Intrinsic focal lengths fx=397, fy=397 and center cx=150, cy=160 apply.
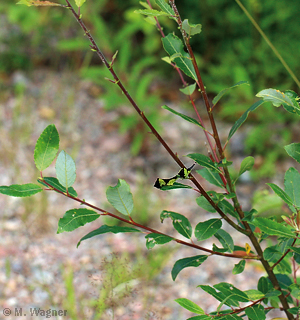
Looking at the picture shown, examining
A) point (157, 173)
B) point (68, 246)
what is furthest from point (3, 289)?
point (157, 173)

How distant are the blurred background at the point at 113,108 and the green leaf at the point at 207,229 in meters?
0.91

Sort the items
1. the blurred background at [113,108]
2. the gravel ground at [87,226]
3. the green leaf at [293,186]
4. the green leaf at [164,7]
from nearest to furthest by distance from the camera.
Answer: the green leaf at [164,7] → the green leaf at [293,186] → the gravel ground at [87,226] → the blurred background at [113,108]

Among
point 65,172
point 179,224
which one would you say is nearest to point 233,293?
point 179,224

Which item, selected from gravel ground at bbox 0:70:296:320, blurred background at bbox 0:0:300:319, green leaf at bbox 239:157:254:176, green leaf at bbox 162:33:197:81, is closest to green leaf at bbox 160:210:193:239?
green leaf at bbox 239:157:254:176

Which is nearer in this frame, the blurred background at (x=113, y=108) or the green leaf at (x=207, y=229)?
the green leaf at (x=207, y=229)

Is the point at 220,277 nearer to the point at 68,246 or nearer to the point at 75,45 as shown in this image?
the point at 68,246

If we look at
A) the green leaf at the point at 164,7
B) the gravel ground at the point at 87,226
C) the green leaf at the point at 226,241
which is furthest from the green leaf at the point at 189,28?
the gravel ground at the point at 87,226

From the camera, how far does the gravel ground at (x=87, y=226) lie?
1466 millimetres

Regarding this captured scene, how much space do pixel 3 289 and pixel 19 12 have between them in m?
1.62

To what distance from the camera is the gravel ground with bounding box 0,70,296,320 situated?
57.7 inches

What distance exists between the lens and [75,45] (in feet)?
7.50

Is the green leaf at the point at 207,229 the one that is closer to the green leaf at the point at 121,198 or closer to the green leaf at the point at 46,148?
the green leaf at the point at 121,198

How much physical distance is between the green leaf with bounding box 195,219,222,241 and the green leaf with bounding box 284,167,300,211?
14 centimetres

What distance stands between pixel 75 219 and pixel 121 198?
3.7 inches
